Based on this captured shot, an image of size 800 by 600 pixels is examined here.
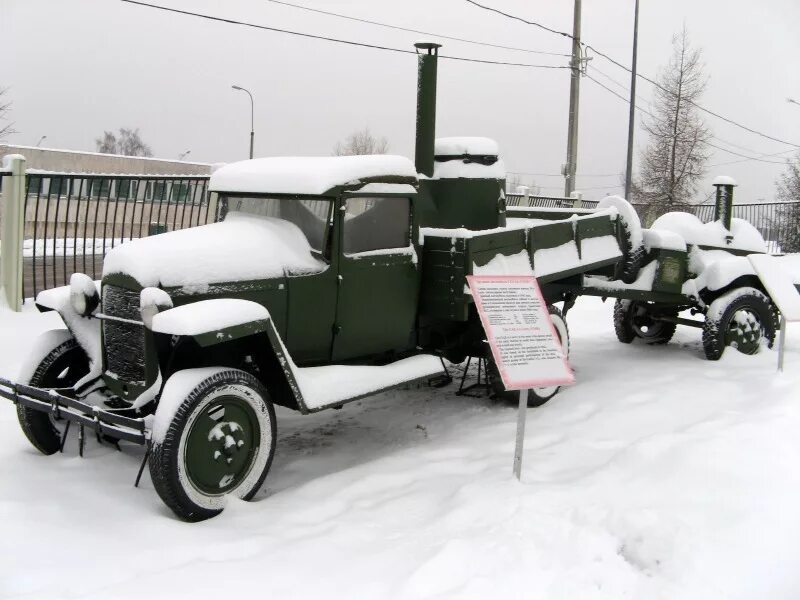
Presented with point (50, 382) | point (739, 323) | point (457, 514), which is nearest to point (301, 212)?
point (50, 382)

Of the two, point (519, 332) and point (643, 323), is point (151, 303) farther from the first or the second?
point (643, 323)

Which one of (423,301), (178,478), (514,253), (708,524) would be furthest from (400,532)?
(514,253)

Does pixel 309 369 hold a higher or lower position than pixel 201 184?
lower

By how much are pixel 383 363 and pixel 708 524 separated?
8.42 ft

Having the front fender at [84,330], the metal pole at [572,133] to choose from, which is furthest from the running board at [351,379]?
the metal pole at [572,133]

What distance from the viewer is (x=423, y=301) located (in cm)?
564

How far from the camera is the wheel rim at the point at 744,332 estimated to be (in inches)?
292

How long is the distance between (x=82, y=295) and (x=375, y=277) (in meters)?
1.92

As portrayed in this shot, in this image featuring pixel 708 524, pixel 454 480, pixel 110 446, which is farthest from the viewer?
pixel 110 446

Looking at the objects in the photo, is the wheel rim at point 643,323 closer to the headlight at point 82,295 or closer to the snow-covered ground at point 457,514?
the snow-covered ground at point 457,514

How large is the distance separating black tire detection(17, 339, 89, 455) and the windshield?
151cm

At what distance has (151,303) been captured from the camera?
13.1 ft

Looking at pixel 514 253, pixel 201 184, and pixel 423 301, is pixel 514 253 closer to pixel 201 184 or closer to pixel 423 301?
pixel 423 301

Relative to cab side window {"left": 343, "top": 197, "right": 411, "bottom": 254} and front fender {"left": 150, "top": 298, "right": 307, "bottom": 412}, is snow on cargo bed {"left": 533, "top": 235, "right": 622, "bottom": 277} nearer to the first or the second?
cab side window {"left": 343, "top": 197, "right": 411, "bottom": 254}
